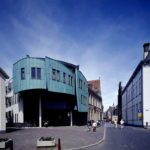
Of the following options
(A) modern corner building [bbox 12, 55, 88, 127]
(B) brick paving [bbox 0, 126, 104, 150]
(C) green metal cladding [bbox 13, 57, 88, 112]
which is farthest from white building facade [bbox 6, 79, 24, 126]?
(B) brick paving [bbox 0, 126, 104, 150]

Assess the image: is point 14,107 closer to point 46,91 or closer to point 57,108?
point 57,108

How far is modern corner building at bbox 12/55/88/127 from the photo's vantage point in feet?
88.2

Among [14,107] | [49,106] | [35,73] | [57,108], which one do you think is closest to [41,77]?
[35,73]

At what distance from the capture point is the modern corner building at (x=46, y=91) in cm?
2689

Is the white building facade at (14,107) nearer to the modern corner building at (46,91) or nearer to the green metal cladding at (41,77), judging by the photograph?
the modern corner building at (46,91)

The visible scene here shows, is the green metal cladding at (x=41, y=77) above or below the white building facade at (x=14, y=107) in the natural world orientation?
above

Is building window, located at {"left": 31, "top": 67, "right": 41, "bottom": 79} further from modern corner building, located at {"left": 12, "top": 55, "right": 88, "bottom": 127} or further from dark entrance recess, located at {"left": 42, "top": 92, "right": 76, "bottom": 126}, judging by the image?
dark entrance recess, located at {"left": 42, "top": 92, "right": 76, "bottom": 126}

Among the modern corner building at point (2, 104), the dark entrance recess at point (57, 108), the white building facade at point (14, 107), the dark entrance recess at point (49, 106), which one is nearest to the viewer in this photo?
the modern corner building at point (2, 104)

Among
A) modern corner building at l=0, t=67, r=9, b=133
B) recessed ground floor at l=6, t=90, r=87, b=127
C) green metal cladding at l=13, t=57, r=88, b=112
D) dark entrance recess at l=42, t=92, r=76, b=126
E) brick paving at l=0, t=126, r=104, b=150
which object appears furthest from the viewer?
dark entrance recess at l=42, t=92, r=76, b=126

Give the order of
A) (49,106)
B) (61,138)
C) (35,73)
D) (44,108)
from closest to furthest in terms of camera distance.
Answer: (61,138) < (35,73) < (49,106) < (44,108)

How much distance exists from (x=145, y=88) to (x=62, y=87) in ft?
47.4

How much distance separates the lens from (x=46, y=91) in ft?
96.8

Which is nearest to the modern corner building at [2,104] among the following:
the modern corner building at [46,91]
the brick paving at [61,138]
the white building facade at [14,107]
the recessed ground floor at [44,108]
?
the brick paving at [61,138]

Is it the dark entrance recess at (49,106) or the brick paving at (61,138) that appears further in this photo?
the dark entrance recess at (49,106)
